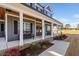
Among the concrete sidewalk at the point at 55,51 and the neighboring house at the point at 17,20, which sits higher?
the neighboring house at the point at 17,20

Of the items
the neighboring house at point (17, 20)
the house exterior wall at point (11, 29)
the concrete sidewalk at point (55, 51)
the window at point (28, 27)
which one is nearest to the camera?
the concrete sidewalk at point (55, 51)

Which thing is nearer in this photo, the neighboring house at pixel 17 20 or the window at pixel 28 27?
the neighboring house at pixel 17 20

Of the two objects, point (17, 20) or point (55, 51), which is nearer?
point (55, 51)

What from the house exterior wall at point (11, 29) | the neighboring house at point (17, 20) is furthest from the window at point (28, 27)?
the house exterior wall at point (11, 29)

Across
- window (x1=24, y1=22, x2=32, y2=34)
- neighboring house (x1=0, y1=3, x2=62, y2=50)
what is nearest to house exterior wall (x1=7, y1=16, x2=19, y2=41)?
neighboring house (x1=0, y1=3, x2=62, y2=50)

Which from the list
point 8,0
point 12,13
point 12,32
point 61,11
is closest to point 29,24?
point 12,32

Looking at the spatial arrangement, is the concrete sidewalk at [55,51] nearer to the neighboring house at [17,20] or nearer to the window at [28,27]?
the neighboring house at [17,20]

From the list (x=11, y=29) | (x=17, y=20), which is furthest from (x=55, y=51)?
(x=17, y=20)

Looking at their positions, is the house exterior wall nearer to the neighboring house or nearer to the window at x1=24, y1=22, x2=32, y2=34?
the neighboring house

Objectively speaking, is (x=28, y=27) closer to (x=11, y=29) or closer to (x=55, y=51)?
(x=11, y=29)

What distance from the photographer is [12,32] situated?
1587cm

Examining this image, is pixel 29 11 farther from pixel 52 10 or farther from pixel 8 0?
pixel 52 10

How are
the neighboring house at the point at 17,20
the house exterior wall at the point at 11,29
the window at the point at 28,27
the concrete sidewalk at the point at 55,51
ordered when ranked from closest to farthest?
the concrete sidewalk at the point at 55,51 → the neighboring house at the point at 17,20 → the house exterior wall at the point at 11,29 → the window at the point at 28,27

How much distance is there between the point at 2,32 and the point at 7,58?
41.5 ft
